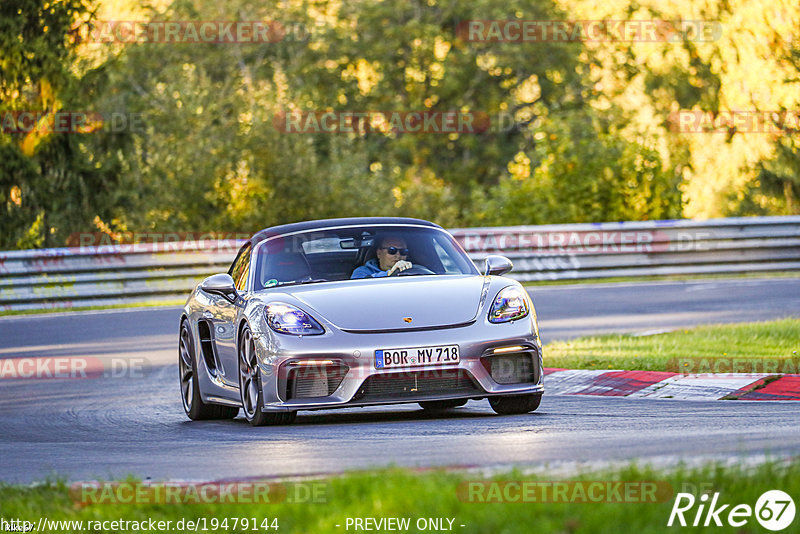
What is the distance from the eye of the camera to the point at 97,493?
6227mm

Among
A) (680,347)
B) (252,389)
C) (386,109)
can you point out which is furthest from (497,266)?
(386,109)

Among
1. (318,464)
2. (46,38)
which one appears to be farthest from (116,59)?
(318,464)

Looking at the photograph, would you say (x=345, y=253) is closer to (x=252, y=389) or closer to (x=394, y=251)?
(x=394, y=251)

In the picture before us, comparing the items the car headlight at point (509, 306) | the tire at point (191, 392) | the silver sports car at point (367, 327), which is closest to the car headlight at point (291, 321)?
the silver sports car at point (367, 327)

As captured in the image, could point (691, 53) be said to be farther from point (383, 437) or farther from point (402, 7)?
point (383, 437)

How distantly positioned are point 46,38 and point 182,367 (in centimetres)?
1954

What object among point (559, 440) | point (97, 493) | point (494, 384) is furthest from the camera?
point (494, 384)

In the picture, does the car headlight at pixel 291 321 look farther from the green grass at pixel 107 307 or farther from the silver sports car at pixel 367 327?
the green grass at pixel 107 307

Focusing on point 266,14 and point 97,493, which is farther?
point 266,14

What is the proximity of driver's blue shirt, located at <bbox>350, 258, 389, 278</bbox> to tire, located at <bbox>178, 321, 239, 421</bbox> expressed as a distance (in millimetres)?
1519

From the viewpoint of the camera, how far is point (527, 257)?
24.2m

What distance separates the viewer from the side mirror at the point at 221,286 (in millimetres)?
9977

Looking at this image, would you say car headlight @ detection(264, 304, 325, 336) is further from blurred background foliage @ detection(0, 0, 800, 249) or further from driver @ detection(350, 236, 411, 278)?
blurred background foliage @ detection(0, 0, 800, 249)

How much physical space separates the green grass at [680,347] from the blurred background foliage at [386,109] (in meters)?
15.5
